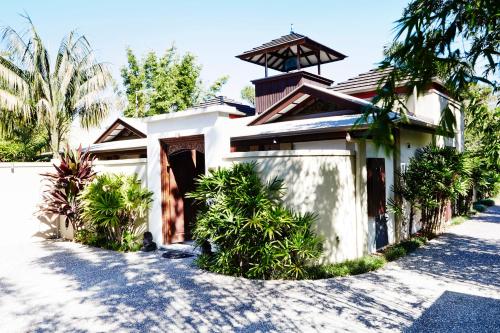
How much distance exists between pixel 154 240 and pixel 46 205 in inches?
198

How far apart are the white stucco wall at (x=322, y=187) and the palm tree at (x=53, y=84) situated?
14081 mm

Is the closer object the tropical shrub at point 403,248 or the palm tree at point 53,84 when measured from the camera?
the tropical shrub at point 403,248

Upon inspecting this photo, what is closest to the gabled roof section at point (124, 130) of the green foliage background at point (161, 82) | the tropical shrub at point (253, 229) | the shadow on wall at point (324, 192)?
the tropical shrub at point (253, 229)

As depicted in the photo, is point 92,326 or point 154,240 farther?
point 154,240

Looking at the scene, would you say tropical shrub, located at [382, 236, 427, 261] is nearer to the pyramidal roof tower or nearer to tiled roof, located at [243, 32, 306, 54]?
the pyramidal roof tower

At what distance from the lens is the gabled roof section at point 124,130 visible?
1716cm

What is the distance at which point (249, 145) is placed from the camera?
1340 centimetres

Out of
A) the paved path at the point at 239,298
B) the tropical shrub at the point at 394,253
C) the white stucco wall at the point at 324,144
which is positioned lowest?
the paved path at the point at 239,298

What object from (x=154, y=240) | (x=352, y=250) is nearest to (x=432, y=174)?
(x=352, y=250)

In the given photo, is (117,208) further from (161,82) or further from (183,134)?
(161,82)

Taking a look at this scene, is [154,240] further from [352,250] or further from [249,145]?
[352,250]

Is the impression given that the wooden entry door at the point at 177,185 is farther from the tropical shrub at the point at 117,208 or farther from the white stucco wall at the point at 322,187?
the white stucco wall at the point at 322,187

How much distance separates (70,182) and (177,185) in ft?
12.0

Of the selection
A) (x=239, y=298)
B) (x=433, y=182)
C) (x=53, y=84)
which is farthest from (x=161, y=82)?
(x=239, y=298)
